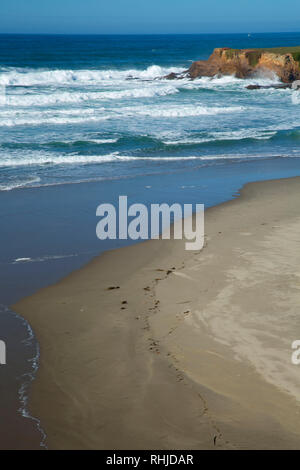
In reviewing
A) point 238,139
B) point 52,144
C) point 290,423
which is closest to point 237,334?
point 290,423

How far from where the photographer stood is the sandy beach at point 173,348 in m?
4.92

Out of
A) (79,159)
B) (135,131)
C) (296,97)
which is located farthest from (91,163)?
(296,97)

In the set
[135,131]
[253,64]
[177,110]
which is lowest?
[135,131]

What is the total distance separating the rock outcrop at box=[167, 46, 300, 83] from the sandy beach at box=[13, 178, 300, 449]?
111 ft

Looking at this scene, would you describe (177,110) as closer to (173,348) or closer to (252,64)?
(252,64)

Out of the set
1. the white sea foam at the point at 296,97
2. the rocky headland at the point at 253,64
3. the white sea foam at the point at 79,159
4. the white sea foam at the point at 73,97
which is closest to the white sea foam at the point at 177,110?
the white sea foam at the point at 73,97

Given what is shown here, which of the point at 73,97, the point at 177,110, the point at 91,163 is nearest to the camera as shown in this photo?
the point at 91,163

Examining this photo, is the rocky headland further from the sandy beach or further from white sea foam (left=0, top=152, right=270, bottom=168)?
the sandy beach

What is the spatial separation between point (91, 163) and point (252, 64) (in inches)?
1173

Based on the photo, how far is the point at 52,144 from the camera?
59.8 feet

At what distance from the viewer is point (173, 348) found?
6.18 metres

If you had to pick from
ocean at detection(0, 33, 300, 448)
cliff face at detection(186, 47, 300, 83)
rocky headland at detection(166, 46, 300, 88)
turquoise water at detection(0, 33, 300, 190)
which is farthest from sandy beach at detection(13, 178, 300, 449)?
cliff face at detection(186, 47, 300, 83)

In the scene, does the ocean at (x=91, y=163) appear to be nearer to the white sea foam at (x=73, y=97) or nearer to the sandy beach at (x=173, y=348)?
the white sea foam at (x=73, y=97)
